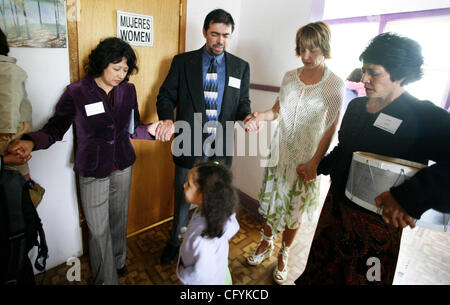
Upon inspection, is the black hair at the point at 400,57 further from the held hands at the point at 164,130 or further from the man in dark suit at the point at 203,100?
the held hands at the point at 164,130

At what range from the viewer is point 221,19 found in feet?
5.72

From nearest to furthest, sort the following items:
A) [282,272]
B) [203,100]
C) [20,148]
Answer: [20,148] → [203,100] → [282,272]

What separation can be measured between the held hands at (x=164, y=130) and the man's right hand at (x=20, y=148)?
0.72 metres

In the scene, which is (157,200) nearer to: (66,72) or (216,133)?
(216,133)

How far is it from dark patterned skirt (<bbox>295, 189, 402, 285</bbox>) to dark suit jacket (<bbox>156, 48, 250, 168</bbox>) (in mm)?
971

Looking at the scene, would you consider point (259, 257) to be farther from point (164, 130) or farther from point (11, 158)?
point (11, 158)

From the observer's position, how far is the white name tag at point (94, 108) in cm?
147

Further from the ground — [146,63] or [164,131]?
[146,63]

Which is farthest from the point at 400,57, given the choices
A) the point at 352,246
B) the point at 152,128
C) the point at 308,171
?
the point at 152,128

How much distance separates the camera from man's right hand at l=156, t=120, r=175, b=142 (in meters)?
1.70

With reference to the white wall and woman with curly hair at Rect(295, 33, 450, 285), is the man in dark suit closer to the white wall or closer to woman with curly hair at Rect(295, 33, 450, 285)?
the white wall

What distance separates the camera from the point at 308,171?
5.41 feet

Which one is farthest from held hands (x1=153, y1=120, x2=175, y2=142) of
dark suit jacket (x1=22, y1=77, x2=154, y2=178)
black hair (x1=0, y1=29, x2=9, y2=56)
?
black hair (x1=0, y1=29, x2=9, y2=56)

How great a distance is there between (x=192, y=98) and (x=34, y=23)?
1.06m
